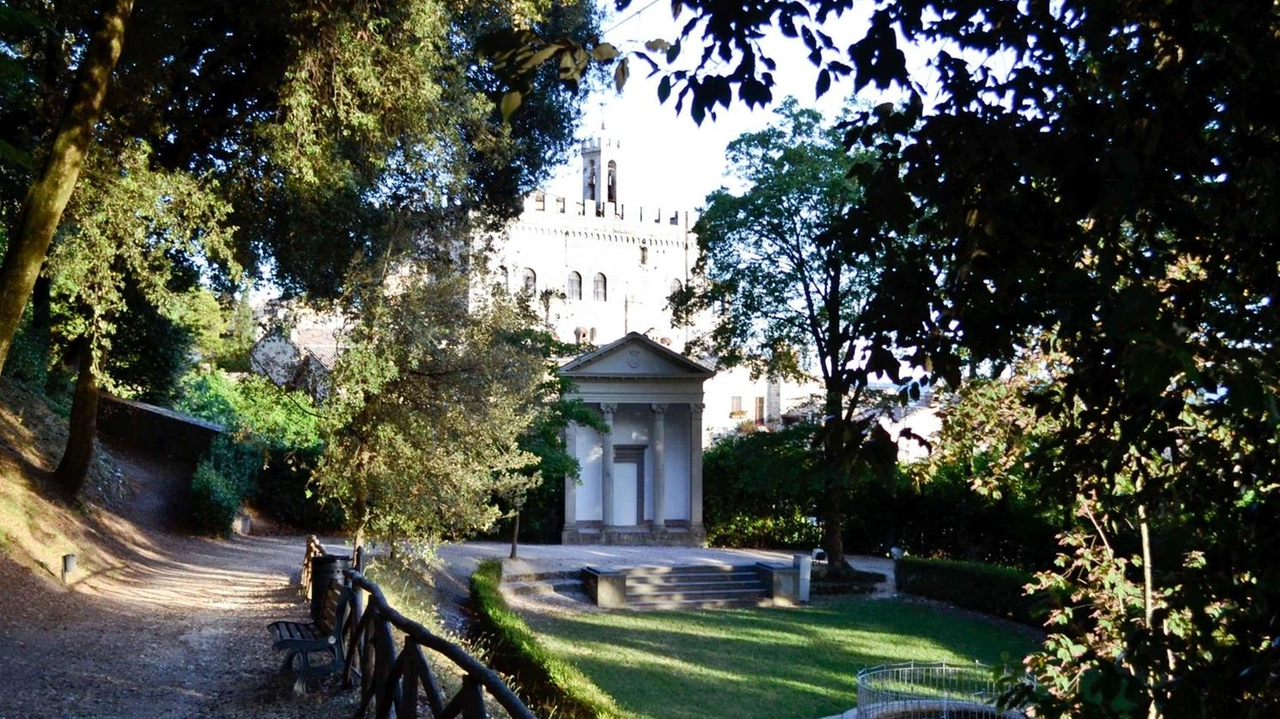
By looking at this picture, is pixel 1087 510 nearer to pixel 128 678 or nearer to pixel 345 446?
pixel 128 678

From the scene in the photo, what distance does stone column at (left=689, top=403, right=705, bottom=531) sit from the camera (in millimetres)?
33062

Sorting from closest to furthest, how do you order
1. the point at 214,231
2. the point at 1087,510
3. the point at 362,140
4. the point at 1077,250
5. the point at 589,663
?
the point at 1077,250 → the point at 1087,510 → the point at 214,231 → the point at 362,140 → the point at 589,663

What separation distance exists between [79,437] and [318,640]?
12615mm

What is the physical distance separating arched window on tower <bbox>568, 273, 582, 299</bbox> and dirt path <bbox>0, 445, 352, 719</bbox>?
156 ft

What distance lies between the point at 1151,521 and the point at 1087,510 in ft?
8.06

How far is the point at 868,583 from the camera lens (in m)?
27.2

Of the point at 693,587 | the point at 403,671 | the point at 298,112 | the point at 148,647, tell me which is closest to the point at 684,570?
the point at 693,587

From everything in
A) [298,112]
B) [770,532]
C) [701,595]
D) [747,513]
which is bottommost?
[701,595]

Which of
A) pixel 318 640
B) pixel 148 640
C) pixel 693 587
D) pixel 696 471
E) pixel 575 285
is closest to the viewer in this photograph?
pixel 318 640

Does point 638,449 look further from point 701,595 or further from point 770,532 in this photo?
point 701,595

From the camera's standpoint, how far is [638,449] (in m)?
34.4

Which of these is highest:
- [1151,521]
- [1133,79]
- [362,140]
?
[362,140]

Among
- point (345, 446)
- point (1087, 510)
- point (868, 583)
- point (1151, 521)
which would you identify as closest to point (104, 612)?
point (345, 446)

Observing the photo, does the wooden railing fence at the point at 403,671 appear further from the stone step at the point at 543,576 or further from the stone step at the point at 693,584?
the stone step at the point at 693,584
